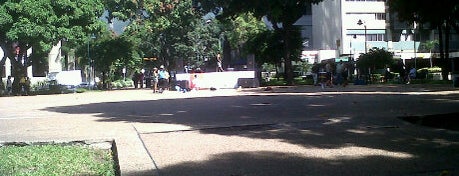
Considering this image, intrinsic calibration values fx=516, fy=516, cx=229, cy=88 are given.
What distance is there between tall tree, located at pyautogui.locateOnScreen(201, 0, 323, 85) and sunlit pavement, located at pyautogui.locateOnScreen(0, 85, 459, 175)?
5719mm

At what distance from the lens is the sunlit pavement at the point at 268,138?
630cm

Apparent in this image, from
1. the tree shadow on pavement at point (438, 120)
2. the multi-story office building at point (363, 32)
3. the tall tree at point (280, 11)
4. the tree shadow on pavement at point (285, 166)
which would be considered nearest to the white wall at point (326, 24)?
the multi-story office building at point (363, 32)

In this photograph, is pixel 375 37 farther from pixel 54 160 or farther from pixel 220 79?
pixel 54 160

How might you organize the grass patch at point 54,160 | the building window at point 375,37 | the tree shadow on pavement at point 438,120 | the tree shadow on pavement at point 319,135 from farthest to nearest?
1. the building window at point 375,37
2. the tree shadow on pavement at point 438,120
3. the grass patch at point 54,160
4. the tree shadow on pavement at point 319,135

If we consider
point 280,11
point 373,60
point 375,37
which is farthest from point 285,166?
point 375,37

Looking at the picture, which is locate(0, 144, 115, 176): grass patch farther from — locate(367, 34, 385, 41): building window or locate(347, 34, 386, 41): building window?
locate(367, 34, 385, 41): building window

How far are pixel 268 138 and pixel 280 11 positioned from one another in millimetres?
13426

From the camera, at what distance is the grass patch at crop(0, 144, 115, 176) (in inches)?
266

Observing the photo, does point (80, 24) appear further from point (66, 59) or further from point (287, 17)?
point (66, 59)

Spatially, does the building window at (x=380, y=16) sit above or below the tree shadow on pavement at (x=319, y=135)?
above

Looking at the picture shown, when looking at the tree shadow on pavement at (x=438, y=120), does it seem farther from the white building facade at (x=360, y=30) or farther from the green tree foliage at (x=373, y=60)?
the white building facade at (x=360, y=30)

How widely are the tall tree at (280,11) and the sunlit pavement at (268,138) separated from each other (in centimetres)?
572

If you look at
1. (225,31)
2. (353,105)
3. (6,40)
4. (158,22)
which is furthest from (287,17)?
(225,31)

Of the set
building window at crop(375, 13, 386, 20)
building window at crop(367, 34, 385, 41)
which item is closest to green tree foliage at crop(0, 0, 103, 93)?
building window at crop(367, 34, 385, 41)
